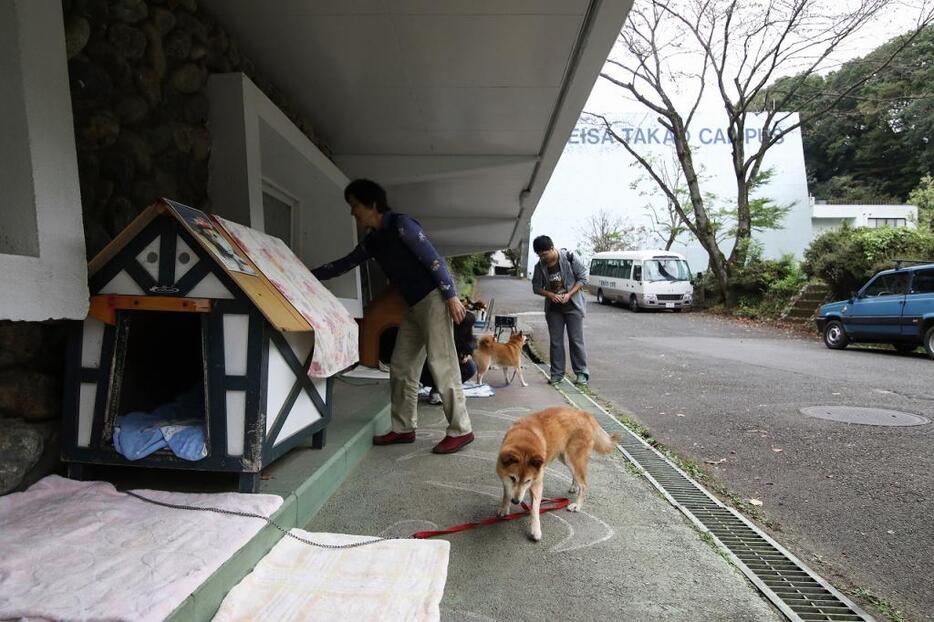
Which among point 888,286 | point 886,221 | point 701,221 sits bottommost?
point 888,286

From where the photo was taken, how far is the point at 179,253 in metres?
2.67

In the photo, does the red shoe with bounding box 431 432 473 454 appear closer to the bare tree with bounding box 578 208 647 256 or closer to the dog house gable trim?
the dog house gable trim

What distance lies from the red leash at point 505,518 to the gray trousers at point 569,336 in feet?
13.7

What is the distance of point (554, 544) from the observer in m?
2.99

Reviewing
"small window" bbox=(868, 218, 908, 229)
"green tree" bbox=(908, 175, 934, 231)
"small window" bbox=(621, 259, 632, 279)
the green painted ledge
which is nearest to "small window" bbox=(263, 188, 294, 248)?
the green painted ledge

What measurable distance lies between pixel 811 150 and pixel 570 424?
2312 inches

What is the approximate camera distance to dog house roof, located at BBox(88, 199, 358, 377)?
2.63 m

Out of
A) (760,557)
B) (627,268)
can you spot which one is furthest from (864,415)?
(627,268)

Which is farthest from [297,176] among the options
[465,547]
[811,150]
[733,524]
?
[811,150]

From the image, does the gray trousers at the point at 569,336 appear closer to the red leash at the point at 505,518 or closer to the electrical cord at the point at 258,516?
the red leash at the point at 505,518

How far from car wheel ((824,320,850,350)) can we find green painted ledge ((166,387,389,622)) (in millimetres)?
12596

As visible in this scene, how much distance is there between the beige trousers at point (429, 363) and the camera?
4102mm

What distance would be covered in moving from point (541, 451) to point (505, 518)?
0.48 m

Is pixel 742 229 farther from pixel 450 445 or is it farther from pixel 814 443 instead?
pixel 450 445
